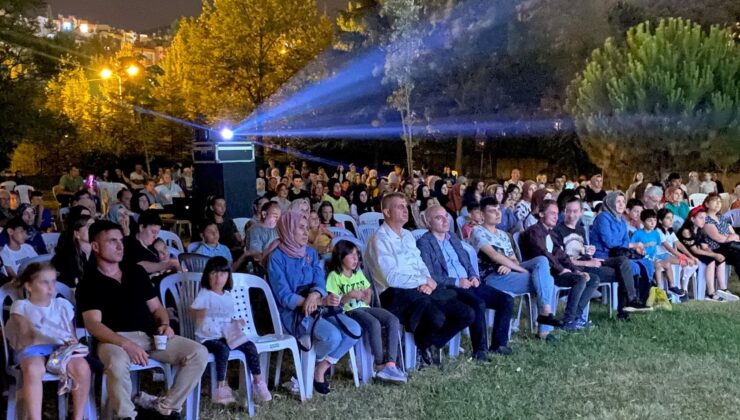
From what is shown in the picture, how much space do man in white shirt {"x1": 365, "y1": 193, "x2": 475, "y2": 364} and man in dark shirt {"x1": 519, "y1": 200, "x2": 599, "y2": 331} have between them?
111 cm

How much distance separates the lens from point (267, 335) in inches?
164

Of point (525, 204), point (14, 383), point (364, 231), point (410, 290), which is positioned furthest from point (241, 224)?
point (14, 383)

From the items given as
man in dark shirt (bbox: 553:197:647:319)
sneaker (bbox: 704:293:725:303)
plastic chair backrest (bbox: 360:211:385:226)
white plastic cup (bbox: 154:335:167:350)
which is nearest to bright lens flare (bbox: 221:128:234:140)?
plastic chair backrest (bbox: 360:211:385:226)

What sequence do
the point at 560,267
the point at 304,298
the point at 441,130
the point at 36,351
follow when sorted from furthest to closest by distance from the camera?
the point at 441,130
the point at 560,267
the point at 304,298
the point at 36,351

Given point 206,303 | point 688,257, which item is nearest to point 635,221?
point 688,257

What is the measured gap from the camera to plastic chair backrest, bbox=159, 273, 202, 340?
4.17 metres

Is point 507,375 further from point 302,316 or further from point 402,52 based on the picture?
point 402,52

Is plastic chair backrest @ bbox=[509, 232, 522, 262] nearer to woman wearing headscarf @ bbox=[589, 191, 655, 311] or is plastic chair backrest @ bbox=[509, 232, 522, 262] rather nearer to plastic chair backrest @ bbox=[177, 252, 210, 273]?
woman wearing headscarf @ bbox=[589, 191, 655, 311]

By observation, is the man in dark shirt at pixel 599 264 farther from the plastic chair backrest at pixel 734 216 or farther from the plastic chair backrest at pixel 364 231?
the plastic chair backrest at pixel 734 216

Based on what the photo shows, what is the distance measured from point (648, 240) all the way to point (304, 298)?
3894mm

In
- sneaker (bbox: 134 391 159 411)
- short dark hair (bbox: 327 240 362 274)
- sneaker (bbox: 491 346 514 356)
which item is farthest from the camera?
sneaker (bbox: 491 346 514 356)

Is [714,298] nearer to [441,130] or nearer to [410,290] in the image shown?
[410,290]

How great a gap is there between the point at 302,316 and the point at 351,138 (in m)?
20.4

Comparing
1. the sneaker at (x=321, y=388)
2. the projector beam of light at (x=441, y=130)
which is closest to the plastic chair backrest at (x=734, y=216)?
the sneaker at (x=321, y=388)
